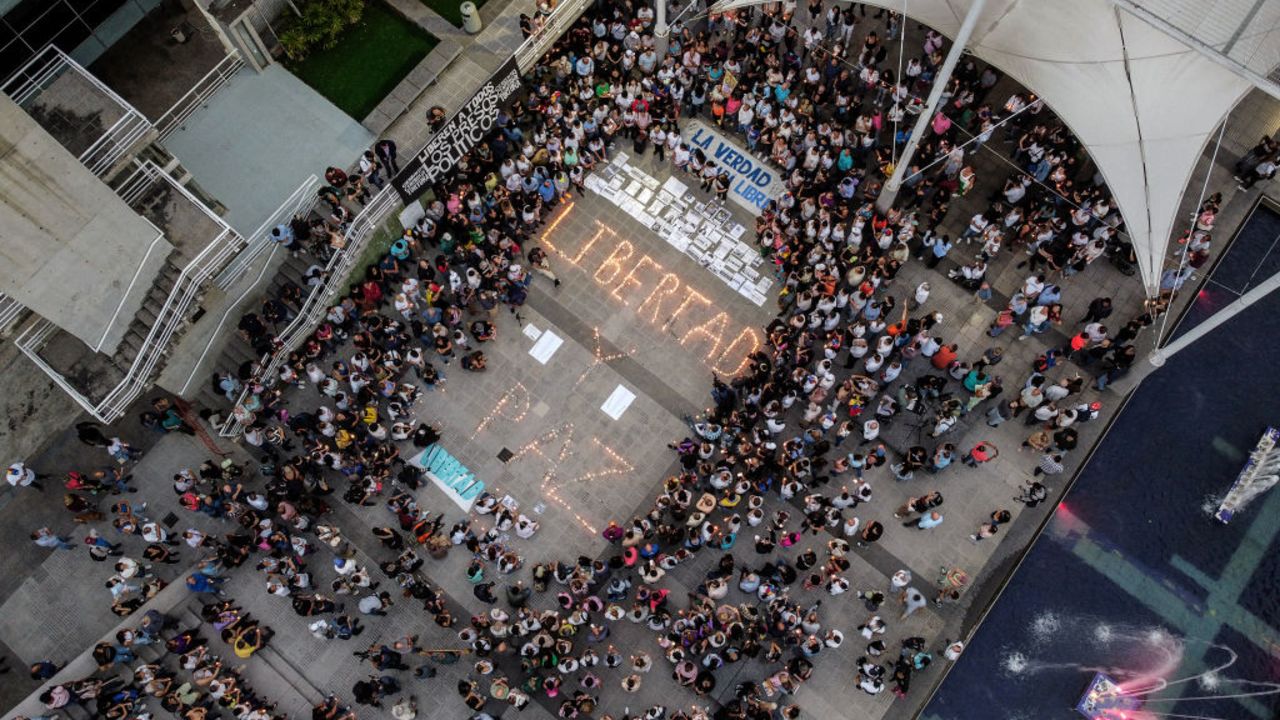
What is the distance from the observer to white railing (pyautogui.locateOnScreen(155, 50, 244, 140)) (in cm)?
2491

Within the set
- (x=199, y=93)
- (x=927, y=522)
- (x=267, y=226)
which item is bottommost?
(x=267, y=226)

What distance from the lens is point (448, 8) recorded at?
88.6 ft

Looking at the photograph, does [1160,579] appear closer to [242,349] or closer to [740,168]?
[740,168]

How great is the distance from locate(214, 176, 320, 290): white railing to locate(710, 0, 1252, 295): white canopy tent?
655 inches

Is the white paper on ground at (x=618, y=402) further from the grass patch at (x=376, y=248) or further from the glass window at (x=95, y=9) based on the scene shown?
the glass window at (x=95, y=9)

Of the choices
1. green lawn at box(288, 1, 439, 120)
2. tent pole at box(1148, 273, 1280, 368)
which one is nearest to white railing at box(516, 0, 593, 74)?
green lawn at box(288, 1, 439, 120)

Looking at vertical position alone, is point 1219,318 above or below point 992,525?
above

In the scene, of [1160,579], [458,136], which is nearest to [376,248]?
[458,136]

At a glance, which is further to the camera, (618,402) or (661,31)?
(661,31)

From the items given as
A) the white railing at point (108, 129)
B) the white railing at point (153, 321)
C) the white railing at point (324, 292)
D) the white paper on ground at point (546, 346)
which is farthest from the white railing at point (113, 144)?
the white paper on ground at point (546, 346)

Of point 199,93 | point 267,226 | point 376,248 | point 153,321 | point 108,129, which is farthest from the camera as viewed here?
point 199,93

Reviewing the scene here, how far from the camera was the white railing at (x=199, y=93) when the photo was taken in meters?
24.9

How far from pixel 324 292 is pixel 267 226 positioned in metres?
2.35

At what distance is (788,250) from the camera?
2378 cm
